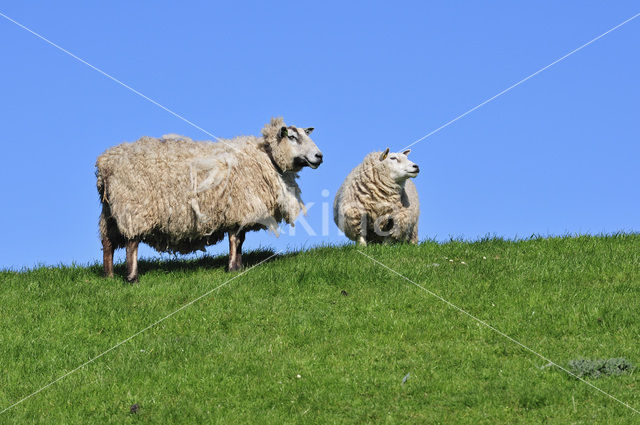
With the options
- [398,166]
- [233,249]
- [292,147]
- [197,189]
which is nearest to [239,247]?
[233,249]

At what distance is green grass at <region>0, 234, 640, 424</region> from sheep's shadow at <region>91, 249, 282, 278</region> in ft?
0.52

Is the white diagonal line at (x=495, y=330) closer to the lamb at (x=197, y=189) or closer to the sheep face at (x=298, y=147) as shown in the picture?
the sheep face at (x=298, y=147)

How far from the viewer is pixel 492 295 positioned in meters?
11.5

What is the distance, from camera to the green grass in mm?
8547

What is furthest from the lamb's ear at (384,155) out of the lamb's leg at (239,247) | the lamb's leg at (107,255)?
the lamb's leg at (107,255)

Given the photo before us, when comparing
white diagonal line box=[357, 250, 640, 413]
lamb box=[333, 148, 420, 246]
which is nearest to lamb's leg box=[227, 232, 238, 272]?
white diagonal line box=[357, 250, 640, 413]

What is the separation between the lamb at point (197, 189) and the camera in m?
12.9

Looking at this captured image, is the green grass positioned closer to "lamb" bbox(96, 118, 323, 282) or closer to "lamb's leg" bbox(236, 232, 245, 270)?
"lamb's leg" bbox(236, 232, 245, 270)

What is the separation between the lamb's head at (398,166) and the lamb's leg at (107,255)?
5.58 metres

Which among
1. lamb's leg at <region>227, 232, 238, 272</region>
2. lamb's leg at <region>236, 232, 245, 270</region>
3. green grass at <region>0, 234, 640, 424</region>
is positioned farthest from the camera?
lamb's leg at <region>236, 232, 245, 270</region>

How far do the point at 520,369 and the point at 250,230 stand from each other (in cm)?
603

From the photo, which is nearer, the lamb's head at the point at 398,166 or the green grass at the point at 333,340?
the green grass at the point at 333,340

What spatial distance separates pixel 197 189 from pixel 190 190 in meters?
0.12

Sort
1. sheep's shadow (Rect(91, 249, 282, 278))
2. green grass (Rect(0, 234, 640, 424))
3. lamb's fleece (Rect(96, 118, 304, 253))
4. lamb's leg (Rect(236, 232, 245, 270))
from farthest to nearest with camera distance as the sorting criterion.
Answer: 1. sheep's shadow (Rect(91, 249, 282, 278))
2. lamb's leg (Rect(236, 232, 245, 270))
3. lamb's fleece (Rect(96, 118, 304, 253))
4. green grass (Rect(0, 234, 640, 424))
